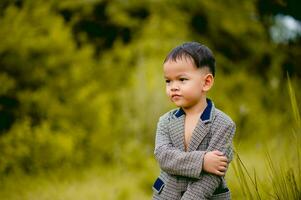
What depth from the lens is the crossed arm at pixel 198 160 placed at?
87.5 inches

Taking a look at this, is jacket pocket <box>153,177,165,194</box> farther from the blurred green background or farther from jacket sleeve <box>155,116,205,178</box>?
the blurred green background

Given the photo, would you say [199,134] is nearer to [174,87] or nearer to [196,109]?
[196,109]

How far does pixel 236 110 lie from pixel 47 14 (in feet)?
13.6

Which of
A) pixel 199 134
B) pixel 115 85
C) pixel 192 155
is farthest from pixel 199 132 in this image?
pixel 115 85

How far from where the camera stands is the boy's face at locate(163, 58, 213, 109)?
7.57ft

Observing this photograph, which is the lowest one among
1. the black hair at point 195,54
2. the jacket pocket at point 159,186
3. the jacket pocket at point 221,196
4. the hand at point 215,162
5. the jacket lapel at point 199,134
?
the jacket pocket at point 221,196

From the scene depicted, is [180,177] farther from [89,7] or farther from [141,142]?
[89,7]

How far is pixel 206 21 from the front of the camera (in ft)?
30.0

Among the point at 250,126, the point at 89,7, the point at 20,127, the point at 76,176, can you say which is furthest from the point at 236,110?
the point at 20,127

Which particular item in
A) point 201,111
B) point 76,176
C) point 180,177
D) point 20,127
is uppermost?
point 20,127

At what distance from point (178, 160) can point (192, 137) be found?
0.43 ft

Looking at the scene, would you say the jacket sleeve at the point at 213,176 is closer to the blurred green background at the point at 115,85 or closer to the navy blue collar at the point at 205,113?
the navy blue collar at the point at 205,113

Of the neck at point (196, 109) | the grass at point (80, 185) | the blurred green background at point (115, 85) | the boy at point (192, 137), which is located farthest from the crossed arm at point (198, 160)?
the grass at point (80, 185)

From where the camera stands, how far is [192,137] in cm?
229
